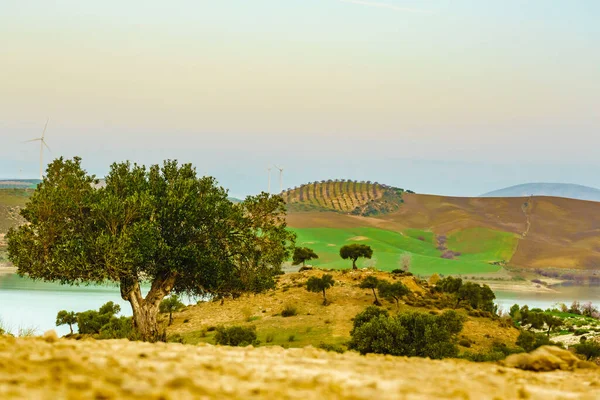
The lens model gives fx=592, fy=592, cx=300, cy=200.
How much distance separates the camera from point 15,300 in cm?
6906

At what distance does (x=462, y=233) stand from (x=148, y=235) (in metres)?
156

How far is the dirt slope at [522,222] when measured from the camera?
160125mm

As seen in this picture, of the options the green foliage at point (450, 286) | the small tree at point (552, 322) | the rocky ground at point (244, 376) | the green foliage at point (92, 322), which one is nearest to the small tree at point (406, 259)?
the green foliage at point (450, 286)

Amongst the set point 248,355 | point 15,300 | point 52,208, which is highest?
point 52,208

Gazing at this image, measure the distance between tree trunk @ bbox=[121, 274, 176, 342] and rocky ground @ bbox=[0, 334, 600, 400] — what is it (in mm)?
17517

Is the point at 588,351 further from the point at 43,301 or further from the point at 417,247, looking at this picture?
the point at 417,247

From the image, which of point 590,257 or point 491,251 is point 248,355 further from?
point 590,257

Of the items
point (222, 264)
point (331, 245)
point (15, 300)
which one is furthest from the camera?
point (331, 245)

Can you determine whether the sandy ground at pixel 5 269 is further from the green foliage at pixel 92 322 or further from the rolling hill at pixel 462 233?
the green foliage at pixel 92 322

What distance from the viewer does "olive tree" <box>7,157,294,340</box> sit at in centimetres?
2780

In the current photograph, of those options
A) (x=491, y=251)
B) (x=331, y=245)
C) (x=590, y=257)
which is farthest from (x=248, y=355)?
(x=590, y=257)

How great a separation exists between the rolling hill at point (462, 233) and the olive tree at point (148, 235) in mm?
94817

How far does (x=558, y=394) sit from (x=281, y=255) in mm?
23703

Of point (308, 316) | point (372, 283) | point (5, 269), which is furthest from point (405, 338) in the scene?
point (5, 269)
